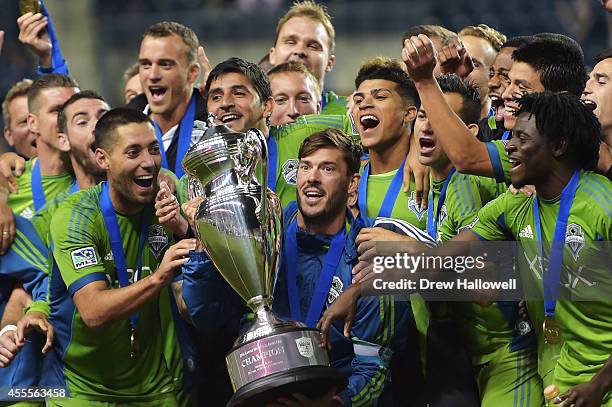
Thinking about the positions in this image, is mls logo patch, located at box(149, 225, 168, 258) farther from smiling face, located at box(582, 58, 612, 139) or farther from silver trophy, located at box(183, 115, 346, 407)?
smiling face, located at box(582, 58, 612, 139)

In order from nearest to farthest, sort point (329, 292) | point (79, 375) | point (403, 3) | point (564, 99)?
point (564, 99)
point (329, 292)
point (79, 375)
point (403, 3)

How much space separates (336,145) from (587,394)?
1.49 meters

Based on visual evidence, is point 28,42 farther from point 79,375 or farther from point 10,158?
point 79,375

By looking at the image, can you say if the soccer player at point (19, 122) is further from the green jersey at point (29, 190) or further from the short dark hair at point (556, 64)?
the short dark hair at point (556, 64)

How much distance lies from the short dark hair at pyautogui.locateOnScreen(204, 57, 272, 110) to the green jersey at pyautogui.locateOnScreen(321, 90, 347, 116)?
0.98 metres

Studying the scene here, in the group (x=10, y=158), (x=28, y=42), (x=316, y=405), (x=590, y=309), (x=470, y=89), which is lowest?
(x=316, y=405)

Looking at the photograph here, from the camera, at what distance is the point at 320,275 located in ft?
16.7

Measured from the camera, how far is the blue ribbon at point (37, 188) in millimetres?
6590

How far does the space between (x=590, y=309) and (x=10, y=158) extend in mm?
3700

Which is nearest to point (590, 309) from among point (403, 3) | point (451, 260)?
point (451, 260)

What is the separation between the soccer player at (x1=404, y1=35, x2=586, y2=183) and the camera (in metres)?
4.77

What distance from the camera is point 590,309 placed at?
466cm

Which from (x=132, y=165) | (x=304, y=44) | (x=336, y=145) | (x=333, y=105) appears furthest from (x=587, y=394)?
(x=304, y=44)

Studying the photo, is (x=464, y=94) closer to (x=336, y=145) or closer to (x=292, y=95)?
(x=336, y=145)
